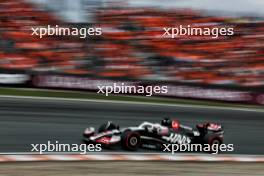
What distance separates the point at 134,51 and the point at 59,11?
5.82ft

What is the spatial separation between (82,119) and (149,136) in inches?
59.8

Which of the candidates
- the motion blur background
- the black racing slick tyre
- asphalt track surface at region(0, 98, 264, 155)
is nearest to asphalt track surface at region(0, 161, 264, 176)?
the black racing slick tyre

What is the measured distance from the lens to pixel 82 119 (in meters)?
8.52

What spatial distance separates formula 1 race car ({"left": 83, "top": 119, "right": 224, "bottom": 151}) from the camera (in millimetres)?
7340

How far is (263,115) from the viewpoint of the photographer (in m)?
10.6

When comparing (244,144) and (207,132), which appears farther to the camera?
(244,144)

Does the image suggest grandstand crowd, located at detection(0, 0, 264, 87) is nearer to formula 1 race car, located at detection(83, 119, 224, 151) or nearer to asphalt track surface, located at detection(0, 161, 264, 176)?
formula 1 race car, located at detection(83, 119, 224, 151)

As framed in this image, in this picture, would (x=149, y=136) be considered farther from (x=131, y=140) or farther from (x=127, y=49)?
(x=127, y=49)

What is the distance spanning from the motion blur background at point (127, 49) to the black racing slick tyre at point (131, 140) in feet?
8.61

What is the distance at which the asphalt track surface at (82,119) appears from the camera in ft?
25.2

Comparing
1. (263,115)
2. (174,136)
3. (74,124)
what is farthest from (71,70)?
(263,115)

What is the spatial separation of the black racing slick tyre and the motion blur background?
2.62 meters

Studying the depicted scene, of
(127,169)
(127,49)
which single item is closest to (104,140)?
(127,169)

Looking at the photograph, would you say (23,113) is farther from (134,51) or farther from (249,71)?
(249,71)
